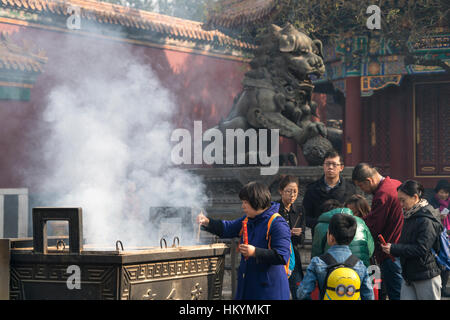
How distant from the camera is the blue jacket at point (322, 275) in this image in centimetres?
391

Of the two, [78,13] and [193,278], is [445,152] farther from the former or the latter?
[193,278]

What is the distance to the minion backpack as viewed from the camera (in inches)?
153

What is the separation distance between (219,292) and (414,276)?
129 cm

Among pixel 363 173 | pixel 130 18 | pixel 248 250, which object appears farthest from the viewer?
pixel 130 18

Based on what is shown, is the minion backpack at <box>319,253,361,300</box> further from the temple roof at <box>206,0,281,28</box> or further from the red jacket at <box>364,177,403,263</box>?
the temple roof at <box>206,0,281,28</box>

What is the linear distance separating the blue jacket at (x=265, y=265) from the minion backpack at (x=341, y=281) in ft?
0.79

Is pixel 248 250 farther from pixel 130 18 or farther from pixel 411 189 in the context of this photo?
pixel 130 18

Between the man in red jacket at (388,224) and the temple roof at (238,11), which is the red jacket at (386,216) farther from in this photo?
the temple roof at (238,11)

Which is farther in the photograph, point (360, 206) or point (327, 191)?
point (327, 191)

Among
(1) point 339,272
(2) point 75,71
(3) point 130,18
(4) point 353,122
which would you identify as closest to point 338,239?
(1) point 339,272

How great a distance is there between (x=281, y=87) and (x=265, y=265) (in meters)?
5.88

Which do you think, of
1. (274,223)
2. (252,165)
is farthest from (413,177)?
(274,223)

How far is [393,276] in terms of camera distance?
507 cm

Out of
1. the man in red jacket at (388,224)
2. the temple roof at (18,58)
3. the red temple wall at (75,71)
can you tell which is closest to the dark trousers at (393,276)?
the man in red jacket at (388,224)
